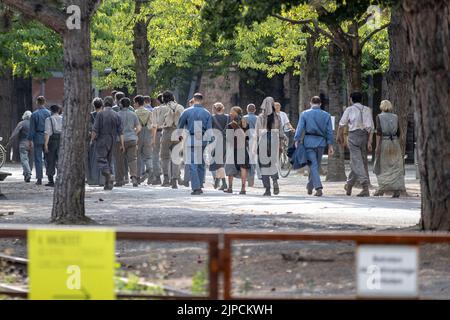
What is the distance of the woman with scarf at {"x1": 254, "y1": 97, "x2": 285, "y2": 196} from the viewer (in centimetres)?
2617

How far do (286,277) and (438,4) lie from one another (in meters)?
6.62

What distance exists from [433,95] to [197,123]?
11207mm

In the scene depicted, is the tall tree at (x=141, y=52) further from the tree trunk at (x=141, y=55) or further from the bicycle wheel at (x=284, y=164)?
the bicycle wheel at (x=284, y=164)

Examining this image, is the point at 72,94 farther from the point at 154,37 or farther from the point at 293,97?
the point at 293,97

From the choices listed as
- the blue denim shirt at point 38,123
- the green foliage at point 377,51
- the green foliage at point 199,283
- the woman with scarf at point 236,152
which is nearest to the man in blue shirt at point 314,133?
the woman with scarf at point 236,152

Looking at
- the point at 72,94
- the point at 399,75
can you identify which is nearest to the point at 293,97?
the point at 399,75

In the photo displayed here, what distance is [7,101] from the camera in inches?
1860

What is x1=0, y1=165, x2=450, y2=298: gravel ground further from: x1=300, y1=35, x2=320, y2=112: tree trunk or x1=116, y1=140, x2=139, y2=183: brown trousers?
x1=300, y1=35, x2=320, y2=112: tree trunk

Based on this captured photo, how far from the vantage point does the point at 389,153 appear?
25547mm

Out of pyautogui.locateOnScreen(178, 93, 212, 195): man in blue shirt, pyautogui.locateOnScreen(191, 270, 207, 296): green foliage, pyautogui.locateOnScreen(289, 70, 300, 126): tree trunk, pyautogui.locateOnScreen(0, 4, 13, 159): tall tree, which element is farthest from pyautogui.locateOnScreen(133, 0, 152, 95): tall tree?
pyautogui.locateOnScreen(191, 270, 207, 296): green foliage

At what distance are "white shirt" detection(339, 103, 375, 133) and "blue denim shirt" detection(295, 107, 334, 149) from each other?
1.62ft

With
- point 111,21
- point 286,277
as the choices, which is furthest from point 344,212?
point 111,21

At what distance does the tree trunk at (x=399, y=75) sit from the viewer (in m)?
26.4
